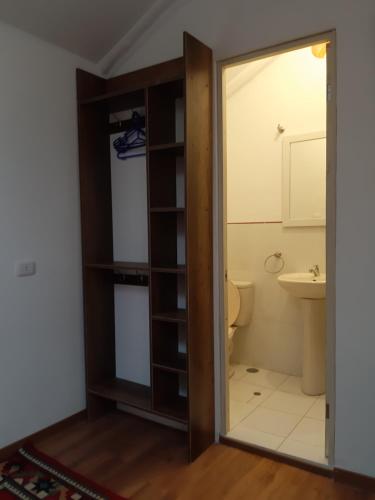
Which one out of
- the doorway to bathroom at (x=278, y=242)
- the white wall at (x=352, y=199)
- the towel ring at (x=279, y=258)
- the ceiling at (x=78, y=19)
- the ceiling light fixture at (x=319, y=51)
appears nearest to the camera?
the white wall at (x=352, y=199)

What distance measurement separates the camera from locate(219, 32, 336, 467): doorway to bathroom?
2.82m

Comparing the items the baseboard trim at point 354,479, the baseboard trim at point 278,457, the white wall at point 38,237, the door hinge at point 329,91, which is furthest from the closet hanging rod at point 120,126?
the baseboard trim at point 354,479

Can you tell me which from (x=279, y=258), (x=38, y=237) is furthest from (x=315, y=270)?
(x=38, y=237)

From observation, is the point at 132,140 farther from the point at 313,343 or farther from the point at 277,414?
the point at 277,414

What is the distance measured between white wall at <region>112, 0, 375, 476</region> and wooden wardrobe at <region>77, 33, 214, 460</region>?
1.87 feet

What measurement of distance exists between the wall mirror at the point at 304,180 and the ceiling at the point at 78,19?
152cm

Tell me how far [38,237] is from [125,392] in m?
1.15

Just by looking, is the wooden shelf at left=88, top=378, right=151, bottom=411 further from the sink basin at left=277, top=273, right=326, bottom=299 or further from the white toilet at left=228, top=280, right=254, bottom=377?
the sink basin at left=277, top=273, right=326, bottom=299

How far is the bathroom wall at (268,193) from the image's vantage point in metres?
3.09

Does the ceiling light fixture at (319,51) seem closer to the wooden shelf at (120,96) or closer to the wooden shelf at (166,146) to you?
the wooden shelf at (120,96)

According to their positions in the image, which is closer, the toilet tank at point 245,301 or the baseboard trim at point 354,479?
the baseboard trim at point 354,479

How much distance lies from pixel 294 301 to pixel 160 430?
149 cm

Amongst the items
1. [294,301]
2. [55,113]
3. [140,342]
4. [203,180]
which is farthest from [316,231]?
[55,113]

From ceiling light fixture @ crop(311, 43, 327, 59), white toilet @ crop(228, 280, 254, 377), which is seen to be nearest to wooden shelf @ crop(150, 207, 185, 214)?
white toilet @ crop(228, 280, 254, 377)
